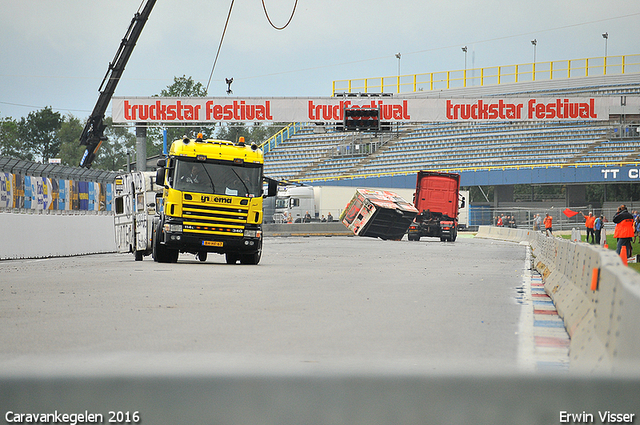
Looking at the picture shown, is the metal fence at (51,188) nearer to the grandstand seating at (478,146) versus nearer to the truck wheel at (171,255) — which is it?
the truck wheel at (171,255)

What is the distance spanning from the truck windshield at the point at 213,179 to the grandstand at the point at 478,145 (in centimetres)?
4232

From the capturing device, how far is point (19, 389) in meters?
2.50

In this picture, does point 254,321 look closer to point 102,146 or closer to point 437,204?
point 437,204

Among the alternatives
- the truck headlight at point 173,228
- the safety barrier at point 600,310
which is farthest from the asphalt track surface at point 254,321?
the truck headlight at point 173,228

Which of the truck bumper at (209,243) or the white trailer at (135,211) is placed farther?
the white trailer at (135,211)

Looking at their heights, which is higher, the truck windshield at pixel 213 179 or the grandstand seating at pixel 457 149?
the grandstand seating at pixel 457 149

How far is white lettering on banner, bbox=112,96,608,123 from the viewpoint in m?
44.9

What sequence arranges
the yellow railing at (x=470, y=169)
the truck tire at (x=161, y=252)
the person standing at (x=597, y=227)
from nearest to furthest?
the truck tire at (x=161, y=252) < the person standing at (x=597, y=227) < the yellow railing at (x=470, y=169)

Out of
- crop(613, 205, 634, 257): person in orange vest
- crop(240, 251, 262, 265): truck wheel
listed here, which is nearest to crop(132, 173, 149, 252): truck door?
crop(240, 251, 262, 265): truck wheel

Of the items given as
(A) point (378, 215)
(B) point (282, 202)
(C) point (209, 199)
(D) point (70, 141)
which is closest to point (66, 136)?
(D) point (70, 141)

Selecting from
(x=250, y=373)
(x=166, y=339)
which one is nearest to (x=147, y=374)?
(x=250, y=373)

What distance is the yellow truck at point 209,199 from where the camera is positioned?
18.3 meters

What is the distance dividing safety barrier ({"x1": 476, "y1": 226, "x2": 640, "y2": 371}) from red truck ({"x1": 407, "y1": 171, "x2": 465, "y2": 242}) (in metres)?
33.6

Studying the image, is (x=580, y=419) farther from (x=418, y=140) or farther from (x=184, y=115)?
(x=418, y=140)
